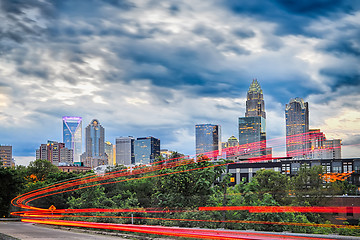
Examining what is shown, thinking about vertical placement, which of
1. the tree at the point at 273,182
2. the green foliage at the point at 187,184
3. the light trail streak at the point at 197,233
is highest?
the green foliage at the point at 187,184

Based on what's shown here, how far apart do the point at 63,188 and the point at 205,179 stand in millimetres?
31508

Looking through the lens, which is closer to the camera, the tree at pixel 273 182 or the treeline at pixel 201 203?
the treeline at pixel 201 203

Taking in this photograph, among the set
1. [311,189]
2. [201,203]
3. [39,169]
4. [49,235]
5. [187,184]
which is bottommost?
[311,189]

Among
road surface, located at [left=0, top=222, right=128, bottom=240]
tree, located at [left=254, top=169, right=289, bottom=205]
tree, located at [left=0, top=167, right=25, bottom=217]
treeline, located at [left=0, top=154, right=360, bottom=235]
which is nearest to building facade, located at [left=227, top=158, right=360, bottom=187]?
tree, located at [left=254, top=169, right=289, bottom=205]

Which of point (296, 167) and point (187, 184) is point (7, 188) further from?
point (296, 167)

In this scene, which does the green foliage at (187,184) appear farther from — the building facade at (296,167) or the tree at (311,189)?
the building facade at (296,167)

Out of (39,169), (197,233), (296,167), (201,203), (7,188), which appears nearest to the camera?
(197,233)

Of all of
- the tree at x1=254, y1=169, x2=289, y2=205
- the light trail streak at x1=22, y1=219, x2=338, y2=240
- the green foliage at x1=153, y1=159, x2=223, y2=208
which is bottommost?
the tree at x1=254, y1=169, x2=289, y2=205

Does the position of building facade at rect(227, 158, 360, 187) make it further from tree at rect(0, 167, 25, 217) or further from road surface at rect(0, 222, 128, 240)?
road surface at rect(0, 222, 128, 240)

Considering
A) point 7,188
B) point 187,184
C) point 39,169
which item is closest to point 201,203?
point 187,184

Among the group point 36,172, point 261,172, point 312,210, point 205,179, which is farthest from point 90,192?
point 36,172

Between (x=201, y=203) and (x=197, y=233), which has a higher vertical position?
(x=201, y=203)

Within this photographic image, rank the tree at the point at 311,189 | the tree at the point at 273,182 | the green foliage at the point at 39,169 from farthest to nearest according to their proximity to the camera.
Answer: the green foliage at the point at 39,169 → the tree at the point at 273,182 → the tree at the point at 311,189

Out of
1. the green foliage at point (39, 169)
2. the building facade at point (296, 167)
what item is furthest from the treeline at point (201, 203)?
the building facade at point (296, 167)
